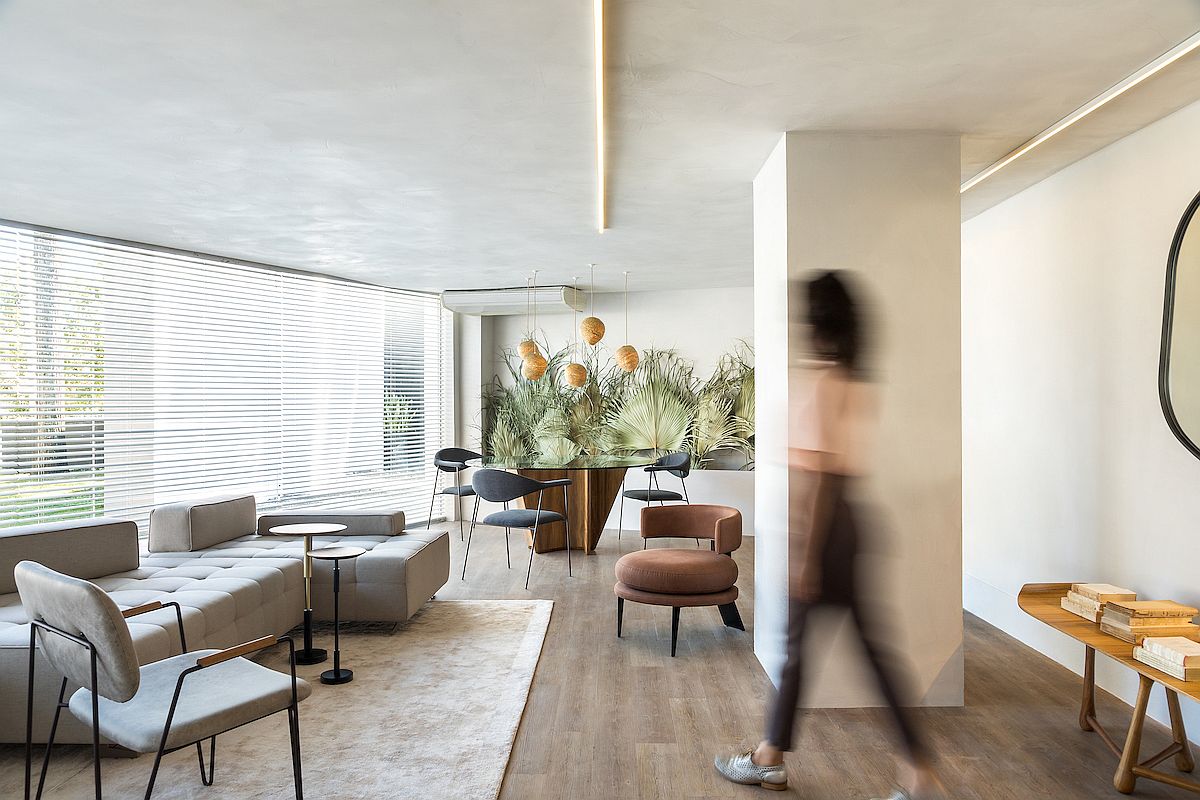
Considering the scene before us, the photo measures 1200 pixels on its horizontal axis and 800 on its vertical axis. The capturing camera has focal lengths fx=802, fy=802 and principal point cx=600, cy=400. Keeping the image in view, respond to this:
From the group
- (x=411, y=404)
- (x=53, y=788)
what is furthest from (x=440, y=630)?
(x=411, y=404)

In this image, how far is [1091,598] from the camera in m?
3.34

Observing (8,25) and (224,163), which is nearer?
(8,25)

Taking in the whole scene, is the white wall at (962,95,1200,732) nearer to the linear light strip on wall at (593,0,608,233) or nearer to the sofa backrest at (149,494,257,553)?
the linear light strip on wall at (593,0,608,233)

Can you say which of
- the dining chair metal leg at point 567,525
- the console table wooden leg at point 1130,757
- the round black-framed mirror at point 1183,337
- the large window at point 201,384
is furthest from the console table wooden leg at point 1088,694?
the large window at point 201,384

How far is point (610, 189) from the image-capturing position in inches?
189

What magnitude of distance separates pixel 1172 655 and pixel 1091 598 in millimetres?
674

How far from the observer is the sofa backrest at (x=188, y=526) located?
4926mm

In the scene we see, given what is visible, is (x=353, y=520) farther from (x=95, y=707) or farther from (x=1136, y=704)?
(x=1136, y=704)

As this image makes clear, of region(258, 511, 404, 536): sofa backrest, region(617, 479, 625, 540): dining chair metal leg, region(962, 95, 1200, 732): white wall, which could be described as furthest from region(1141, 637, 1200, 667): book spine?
region(617, 479, 625, 540): dining chair metal leg

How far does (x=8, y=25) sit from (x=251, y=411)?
4.79m

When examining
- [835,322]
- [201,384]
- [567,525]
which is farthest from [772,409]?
[201,384]

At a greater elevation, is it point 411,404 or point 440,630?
point 411,404

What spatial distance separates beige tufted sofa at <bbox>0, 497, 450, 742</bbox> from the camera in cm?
321

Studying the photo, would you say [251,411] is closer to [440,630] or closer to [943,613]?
[440,630]
